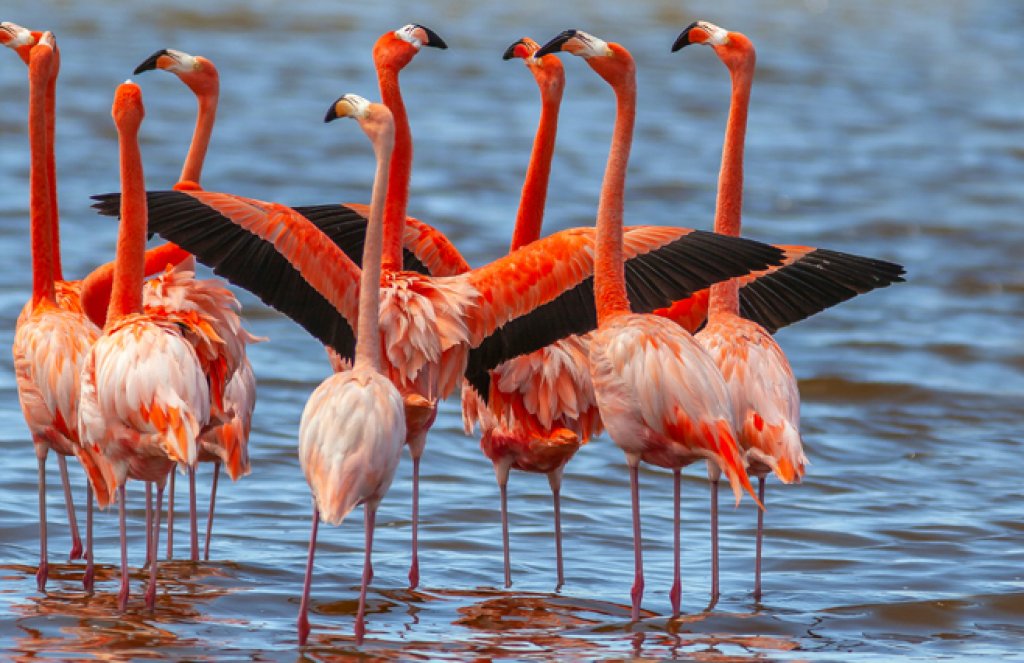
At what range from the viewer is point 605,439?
10.6m

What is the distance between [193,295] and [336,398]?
47.9 inches

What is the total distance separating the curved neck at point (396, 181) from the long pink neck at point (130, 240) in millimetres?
1012

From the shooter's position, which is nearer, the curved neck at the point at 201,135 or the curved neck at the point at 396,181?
the curved neck at the point at 396,181

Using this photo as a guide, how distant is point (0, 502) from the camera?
8.05 metres

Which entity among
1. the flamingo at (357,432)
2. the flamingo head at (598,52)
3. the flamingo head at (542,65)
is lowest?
the flamingo at (357,432)

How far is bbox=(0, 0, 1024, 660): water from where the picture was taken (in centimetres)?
650

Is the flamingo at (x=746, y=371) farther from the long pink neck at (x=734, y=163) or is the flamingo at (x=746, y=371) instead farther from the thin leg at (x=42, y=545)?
the thin leg at (x=42, y=545)

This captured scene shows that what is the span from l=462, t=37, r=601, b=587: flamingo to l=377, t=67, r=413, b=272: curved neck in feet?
1.69

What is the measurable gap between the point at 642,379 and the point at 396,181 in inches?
64.8

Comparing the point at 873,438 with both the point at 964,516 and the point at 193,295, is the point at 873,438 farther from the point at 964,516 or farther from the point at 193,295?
the point at 193,295

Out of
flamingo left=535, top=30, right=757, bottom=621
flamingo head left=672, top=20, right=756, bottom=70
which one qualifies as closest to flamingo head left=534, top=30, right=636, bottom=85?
flamingo left=535, top=30, right=757, bottom=621

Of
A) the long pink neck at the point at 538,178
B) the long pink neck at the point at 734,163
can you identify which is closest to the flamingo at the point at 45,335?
the long pink neck at the point at 538,178

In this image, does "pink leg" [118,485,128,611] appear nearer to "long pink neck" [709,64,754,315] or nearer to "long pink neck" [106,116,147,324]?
"long pink neck" [106,116,147,324]

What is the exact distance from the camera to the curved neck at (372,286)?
5863 mm
